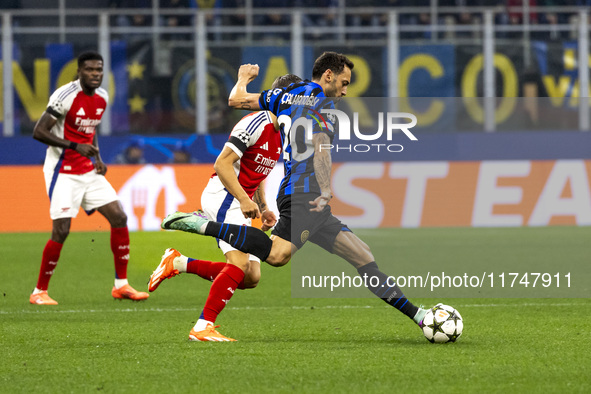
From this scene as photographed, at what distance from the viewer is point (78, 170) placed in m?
9.28

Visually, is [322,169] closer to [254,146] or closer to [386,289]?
[254,146]

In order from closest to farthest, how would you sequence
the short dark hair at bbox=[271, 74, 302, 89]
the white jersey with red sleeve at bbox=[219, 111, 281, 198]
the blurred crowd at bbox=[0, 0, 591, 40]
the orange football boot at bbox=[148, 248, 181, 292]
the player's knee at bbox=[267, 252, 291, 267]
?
the player's knee at bbox=[267, 252, 291, 267] < the white jersey with red sleeve at bbox=[219, 111, 281, 198] < the short dark hair at bbox=[271, 74, 302, 89] < the orange football boot at bbox=[148, 248, 181, 292] < the blurred crowd at bbox=[0, 0, 591, 40]

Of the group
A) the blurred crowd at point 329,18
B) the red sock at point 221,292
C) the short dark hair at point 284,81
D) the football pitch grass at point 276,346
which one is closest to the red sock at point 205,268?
the football pitch grass at point 276,346

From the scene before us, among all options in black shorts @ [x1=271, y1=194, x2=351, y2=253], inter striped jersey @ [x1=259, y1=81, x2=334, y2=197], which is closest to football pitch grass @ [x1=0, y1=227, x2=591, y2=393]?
black shorts @ [x1=271, y1=194, x2=351, y2=253]

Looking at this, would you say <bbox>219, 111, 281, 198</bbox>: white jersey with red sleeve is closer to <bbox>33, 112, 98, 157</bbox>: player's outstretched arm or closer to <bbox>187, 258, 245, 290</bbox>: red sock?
<bbox>187, 258, 245, 290</bbox>: red sock

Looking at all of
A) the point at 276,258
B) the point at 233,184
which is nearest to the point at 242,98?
the point at 233,184

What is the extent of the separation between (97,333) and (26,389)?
209 cm

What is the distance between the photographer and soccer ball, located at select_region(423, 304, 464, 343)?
625 cm

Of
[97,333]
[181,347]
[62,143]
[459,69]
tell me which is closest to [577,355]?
[181,347]

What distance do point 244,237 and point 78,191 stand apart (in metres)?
3.44

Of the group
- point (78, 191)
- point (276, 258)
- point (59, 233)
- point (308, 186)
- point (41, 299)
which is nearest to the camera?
point (276, 258)

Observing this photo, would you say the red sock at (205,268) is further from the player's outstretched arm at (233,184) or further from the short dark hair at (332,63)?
the short dark hair at (332,63)

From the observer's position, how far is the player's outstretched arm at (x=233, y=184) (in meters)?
6.23

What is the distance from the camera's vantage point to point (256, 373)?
5.21 metres
